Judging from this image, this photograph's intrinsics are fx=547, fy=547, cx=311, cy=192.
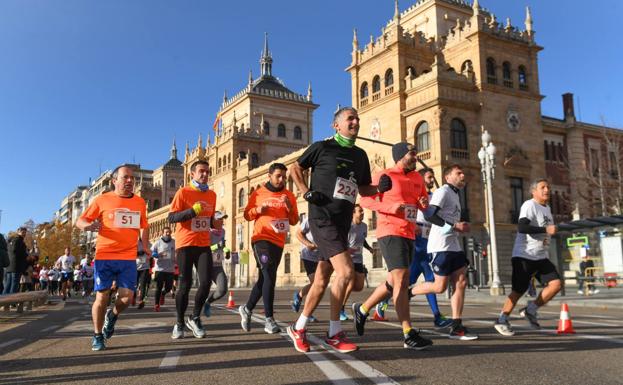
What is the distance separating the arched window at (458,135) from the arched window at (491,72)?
3.95 meters

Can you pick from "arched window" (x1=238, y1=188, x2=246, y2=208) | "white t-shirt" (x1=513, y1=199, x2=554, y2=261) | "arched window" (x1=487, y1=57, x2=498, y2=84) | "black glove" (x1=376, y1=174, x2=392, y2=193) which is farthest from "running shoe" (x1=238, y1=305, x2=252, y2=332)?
"arched window" (x1=238, y1=188, x2=246, y2=208)

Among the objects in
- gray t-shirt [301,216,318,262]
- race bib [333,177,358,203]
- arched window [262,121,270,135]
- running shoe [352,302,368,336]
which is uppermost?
arched window [262,121,270,135]

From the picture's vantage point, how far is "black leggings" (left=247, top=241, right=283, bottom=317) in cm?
705

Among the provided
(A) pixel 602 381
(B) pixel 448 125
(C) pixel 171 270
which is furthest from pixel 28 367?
(B) pixel 448 125

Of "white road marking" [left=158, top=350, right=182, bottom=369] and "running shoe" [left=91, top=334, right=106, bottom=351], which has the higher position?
"running shoe" [left=91, top=334, right=106, bottom=351]

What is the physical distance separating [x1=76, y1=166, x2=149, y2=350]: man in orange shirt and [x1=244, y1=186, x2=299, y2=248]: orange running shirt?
152cm

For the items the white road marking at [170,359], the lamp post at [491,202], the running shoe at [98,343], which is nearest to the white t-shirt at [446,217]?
the white road marking at [170,359]

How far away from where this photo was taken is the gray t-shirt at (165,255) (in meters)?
12.3

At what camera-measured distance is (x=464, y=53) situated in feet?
119

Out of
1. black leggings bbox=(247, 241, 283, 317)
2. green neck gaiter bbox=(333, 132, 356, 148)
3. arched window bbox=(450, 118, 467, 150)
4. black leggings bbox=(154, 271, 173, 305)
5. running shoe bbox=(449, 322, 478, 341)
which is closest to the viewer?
green neck gaiter bbox=(333, 132, 356, 148)

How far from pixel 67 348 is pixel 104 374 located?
2.03m

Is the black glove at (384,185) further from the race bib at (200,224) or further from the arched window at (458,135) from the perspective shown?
the arched window at (458,135)

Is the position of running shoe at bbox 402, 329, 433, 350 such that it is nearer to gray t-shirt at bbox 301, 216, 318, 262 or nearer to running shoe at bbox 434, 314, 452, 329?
running shoe at bbox 434, 314, 452, 329

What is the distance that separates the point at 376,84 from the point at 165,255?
28.8 m
